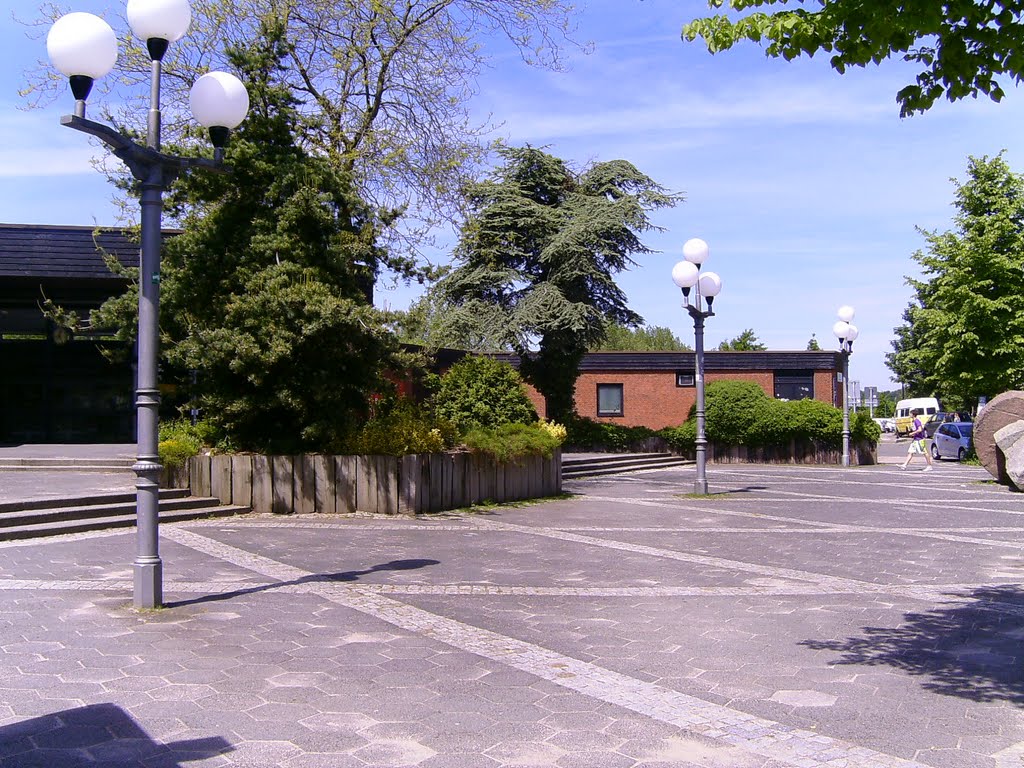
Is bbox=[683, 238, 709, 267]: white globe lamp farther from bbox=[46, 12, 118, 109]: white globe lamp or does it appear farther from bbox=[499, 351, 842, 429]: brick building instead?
bbox=[499, 351, 842, 429]: brick building

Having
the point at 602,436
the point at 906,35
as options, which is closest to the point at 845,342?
the point at 602,436

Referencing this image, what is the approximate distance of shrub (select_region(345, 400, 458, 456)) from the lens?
13555 mm

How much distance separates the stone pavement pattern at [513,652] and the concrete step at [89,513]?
1.60ft

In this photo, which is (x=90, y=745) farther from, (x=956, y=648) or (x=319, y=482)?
(x=319, y=482)

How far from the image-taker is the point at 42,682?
5.09 metres

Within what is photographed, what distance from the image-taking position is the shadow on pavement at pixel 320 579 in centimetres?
732

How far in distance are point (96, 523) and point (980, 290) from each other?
27.3 metres

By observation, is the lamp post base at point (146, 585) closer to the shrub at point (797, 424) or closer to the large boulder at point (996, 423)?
the large boulder at point (996, 423)

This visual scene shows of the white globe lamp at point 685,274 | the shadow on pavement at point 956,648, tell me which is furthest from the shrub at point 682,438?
the shadow on pavement at point 956,648

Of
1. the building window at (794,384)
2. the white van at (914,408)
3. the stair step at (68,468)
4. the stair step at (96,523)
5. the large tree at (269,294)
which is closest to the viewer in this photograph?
the stair step at (96,523)

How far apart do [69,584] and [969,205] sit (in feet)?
99.5

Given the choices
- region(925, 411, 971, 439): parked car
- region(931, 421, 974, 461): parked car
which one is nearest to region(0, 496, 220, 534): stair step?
region(931, 421, 974, 461): parked car

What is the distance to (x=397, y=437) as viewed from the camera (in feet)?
44.7

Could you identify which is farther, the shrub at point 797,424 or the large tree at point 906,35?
the shrub at point 797,424
